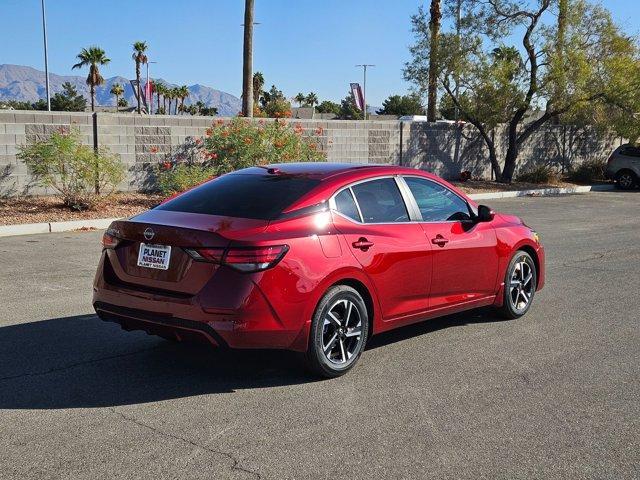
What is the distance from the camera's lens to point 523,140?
29156 millimetres

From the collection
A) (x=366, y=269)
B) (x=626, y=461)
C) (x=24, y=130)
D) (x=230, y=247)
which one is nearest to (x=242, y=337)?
(x=230, y=247)

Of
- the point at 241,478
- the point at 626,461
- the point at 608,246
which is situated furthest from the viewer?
the point at 608,246

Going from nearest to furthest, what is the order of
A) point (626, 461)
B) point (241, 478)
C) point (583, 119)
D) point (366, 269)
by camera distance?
point (241, 478), point (626, 461), point (366, 269), point (583, 119)

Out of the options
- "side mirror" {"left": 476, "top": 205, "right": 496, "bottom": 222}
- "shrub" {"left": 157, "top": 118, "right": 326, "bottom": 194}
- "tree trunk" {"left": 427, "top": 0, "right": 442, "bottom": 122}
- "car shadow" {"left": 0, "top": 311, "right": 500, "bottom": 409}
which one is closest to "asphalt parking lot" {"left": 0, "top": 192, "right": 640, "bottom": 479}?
"car shadow" {"left": 0, "top": 311, "right": 500, "bottom": 409}

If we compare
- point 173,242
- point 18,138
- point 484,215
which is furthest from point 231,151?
point 173,242

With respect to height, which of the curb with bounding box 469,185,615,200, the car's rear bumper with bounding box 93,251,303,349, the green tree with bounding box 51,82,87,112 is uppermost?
the green tree with bounding box 51,82,87,112

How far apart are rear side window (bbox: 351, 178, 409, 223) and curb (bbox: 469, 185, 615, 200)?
16.6 m

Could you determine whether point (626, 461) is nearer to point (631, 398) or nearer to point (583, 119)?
point (631, 398)

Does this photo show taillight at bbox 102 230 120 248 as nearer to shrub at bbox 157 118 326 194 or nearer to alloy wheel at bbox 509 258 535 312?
alloy wheel at bbox 509 258 535 312

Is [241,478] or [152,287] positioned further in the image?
[152,287]

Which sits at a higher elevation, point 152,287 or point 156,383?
point 152,287

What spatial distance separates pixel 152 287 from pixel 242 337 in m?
0.77

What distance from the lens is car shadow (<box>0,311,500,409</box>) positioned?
5.01m

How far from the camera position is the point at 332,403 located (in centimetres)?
496
